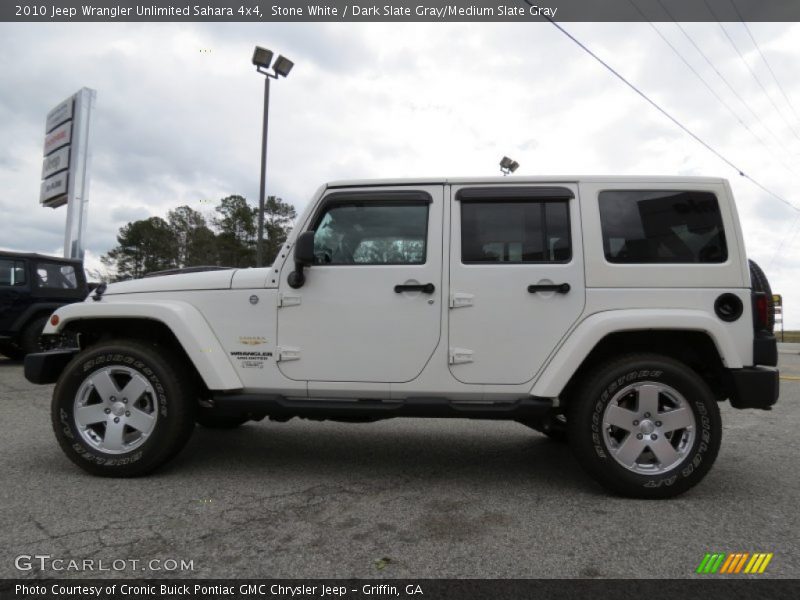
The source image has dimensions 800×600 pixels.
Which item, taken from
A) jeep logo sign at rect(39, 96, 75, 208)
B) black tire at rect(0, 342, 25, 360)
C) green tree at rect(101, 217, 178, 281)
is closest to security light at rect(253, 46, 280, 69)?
black tire at rect(0, 342, 25, 360)

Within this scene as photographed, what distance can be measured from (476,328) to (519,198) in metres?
0.90

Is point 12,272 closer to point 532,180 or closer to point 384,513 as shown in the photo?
point 384,513

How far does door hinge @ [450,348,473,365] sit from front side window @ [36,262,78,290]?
999 centimetres

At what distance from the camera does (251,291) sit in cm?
354

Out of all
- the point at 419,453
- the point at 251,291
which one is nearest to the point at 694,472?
the point at 419,453

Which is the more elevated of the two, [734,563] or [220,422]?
[220,422]

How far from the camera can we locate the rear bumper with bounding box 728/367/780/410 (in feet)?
10.4

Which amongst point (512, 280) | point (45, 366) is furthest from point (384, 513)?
point (45, 366)

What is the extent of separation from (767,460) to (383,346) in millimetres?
3160

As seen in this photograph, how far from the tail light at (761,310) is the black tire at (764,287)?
0.06 feet

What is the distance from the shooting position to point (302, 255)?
11.0 feet

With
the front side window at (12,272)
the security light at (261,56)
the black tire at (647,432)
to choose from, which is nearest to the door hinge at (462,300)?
the black tire at (647,432)

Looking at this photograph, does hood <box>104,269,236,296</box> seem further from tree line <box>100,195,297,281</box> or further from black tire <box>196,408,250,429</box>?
tree line <box>100,195,297,281</box>

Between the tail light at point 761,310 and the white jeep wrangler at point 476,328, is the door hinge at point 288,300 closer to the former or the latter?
the white jeep wrangler at point 476,328
